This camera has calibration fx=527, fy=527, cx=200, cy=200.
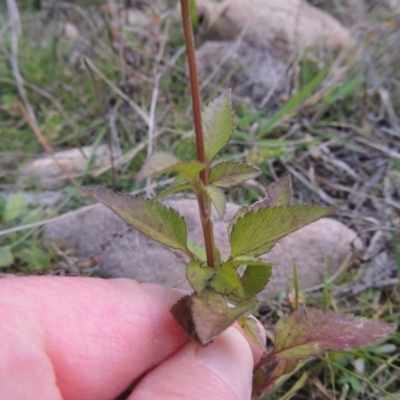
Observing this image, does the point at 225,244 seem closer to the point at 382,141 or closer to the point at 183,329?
the point at 183,329

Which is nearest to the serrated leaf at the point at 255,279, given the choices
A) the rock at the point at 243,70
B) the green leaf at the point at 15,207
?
the green leaf at the point at 15,207

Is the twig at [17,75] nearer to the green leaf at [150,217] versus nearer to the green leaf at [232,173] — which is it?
the green leaf at [150,217]

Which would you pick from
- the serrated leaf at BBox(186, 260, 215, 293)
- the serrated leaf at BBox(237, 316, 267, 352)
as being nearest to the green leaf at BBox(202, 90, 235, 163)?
the serrated leaf at BBox(186, 260, 215, 293)

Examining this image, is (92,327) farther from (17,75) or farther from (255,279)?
(17,75)

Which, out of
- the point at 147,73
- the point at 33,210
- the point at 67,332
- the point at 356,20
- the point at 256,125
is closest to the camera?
the point at 67,332

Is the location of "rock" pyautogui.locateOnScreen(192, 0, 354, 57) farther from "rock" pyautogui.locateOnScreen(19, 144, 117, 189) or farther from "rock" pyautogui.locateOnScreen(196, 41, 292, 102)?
"rock" pyautogui.locateOnScreen(19, 144, 117, 189)

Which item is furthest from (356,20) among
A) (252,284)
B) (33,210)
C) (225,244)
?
(252,284)
